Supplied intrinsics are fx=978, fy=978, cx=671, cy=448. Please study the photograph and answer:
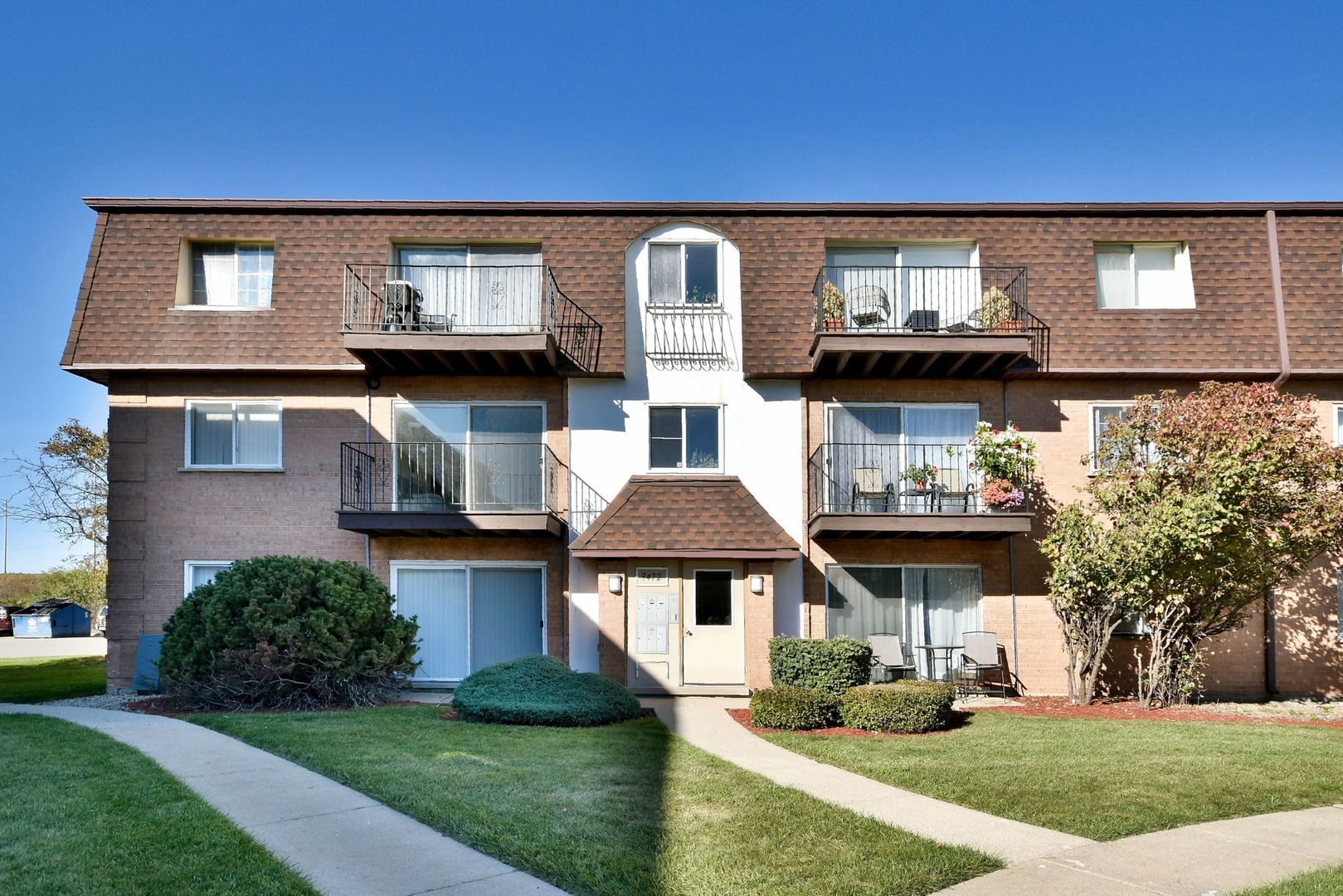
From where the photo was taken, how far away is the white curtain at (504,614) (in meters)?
15.7

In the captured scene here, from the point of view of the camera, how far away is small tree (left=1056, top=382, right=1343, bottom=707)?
1261 cm

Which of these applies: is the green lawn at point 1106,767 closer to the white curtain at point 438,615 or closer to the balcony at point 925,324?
Answer: the balcony at point 925,324

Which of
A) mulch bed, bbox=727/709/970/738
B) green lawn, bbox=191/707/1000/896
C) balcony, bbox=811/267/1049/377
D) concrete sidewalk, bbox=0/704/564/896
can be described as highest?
balcony, bbox=811/267/1049/377

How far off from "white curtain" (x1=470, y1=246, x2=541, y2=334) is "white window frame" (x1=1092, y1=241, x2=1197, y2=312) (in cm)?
916

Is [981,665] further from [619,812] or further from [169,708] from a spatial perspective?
[169,708]

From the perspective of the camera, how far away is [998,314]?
15391 millimetres

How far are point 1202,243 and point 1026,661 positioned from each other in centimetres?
741

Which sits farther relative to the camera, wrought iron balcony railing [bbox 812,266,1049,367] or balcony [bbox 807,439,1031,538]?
wrought iron balcony railing [bbox 812,266,1049,367]

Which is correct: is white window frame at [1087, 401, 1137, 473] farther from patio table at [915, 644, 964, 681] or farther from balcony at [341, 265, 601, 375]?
balcony at [341, 265, 601, 375]

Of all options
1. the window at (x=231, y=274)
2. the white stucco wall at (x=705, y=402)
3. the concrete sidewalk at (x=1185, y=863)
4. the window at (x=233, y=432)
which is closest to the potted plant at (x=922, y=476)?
the white stucco wall at (x=705, y=402)

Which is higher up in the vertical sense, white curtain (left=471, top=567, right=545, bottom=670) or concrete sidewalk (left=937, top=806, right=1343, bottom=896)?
white curtain (left=471, top=567, right=545, bottom=670)

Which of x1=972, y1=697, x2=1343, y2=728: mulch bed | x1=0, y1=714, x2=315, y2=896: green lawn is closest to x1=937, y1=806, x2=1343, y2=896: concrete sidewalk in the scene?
x1=0, y1=714, x2=315, y2=896: green lawn

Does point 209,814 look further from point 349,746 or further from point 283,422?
point 283,422

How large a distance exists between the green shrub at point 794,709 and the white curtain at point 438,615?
18.1 feet
